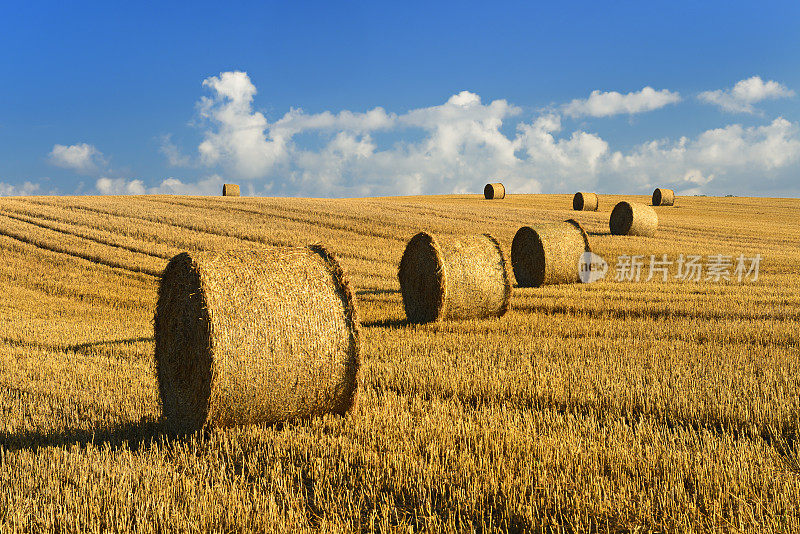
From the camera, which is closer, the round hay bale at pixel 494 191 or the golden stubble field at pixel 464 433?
the golden stubble field at pixel 464 433

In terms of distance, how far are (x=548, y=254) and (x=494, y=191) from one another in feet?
108

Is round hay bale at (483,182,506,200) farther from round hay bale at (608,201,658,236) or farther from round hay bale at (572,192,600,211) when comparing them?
round hay bale at (608,201,658,236)

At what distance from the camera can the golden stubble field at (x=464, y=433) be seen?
3.89 meters

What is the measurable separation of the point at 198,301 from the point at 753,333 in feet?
26.8

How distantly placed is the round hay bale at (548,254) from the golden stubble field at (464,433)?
2.39m

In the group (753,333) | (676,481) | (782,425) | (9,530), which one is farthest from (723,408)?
(9,530)

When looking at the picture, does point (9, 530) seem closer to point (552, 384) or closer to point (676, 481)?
point (676, 481)

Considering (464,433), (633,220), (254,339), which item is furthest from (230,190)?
(464,433)

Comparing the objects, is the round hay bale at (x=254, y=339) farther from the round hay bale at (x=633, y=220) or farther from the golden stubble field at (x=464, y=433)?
the round hay bale at (x=633, y=220)

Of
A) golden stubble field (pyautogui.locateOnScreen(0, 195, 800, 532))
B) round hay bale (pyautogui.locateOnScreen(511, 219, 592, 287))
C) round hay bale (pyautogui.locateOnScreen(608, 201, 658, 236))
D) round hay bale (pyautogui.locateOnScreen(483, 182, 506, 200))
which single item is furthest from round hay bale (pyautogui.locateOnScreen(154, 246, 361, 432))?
round hay bale (pyautogui.locateOnScreen(483, 182, 506, 200))

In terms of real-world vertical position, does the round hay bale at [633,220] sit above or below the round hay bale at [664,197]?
below

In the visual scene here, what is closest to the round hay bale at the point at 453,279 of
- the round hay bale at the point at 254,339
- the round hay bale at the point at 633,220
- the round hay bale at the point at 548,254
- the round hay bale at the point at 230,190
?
the round hay bale at the point at 548,254

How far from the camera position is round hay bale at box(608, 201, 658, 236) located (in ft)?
84.1

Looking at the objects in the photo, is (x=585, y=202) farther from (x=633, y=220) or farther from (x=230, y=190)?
(x=230, y=190)
